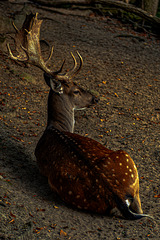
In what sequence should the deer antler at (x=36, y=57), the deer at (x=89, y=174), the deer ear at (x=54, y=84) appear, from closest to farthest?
1. the deer at (x=89, y=174)
2. the deer ear at (x=54, y=84)
3. the deer antler at (x=36, y=57)

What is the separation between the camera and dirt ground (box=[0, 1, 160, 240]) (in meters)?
3.20

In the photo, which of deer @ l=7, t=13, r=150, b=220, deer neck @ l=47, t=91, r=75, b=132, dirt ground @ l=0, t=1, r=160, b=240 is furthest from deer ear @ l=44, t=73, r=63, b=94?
dirt ground @ l=0, t=1, r=160, b=240

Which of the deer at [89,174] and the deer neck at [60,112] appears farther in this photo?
the deer neck at [60,112]

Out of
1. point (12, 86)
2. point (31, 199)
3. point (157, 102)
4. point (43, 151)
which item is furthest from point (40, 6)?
point (31, 199)

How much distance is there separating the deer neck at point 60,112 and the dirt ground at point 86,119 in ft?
1.93

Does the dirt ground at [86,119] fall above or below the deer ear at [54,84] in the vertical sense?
below

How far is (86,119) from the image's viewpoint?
20.8 feet

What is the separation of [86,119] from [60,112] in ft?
5.07

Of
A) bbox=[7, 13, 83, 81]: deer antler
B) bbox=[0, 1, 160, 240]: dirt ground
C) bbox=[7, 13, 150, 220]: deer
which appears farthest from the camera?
bbox=[7, 13, 83, 81]: deer antler

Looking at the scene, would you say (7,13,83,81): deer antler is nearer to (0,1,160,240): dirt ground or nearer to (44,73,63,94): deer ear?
(44,73,63,94): deer ear

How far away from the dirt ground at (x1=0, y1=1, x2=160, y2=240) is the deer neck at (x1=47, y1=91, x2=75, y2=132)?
0.59 metres

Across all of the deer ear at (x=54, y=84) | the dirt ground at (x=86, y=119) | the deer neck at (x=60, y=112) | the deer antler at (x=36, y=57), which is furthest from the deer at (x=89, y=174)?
the deer antler at (x=36, y=57)

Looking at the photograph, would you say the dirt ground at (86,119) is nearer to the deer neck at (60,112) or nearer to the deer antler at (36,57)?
the deer neck at (60,112)

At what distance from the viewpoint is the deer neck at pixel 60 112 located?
4.77 m
